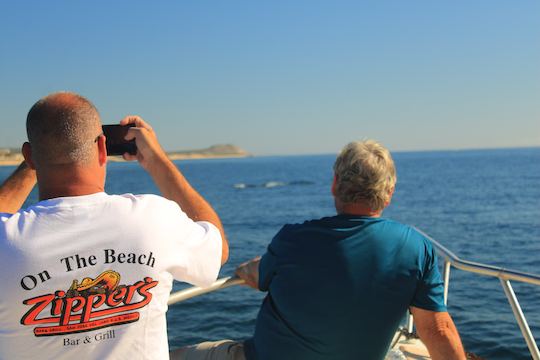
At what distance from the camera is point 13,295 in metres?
1.57

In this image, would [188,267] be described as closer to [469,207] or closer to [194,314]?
[194,314]

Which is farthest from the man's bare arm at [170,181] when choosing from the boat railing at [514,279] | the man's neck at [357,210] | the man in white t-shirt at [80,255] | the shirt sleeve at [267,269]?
the boat railing at [514,279]

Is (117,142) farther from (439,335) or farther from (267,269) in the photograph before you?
(439,335)

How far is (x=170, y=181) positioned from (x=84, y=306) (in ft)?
1.90

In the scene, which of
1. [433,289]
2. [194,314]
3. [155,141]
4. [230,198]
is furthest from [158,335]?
[230,198]

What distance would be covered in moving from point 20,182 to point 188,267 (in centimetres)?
78

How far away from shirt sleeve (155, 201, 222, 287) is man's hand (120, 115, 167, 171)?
0.31m

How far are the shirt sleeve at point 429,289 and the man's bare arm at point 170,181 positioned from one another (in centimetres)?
96

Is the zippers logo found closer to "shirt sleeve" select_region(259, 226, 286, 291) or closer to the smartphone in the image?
the smartphone

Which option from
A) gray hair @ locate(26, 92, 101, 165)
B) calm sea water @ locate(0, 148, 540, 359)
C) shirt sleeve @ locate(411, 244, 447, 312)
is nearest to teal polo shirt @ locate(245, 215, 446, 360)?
shirt sleeve @ locate(411, 244, 447, 312)

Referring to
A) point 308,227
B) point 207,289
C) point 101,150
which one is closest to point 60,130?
point 101,150

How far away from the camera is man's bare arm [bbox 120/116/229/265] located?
6.51 feet

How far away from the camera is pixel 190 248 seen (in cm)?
182

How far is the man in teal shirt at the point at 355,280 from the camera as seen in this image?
2.32 m
